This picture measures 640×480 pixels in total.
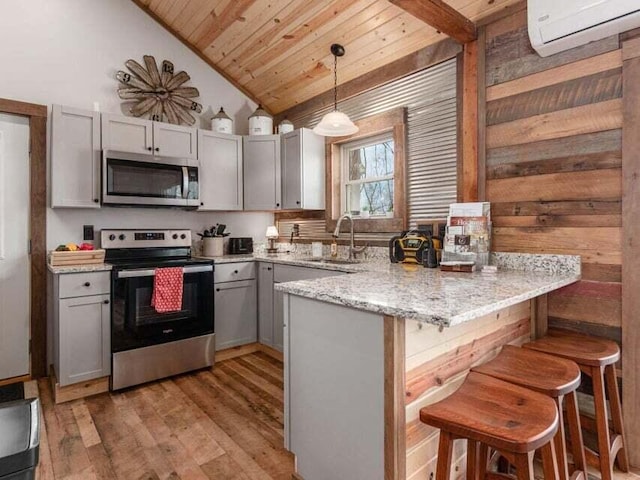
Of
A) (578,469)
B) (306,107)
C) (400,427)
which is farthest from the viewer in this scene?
(306,107)

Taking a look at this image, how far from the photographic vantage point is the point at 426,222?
282 centimetres

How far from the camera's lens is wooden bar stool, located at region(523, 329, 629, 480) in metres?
Result: 1.59

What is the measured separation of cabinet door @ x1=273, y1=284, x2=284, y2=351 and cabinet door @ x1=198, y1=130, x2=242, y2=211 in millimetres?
1069

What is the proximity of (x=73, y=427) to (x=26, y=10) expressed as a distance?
3.22 metres

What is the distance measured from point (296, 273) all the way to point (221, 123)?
1773mm

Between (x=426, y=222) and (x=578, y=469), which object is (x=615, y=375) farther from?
(x=426, y=222)

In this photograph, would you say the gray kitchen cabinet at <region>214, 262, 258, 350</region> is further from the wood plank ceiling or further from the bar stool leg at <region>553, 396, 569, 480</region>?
the bar stool leg at <region>553, 396, 569, 480</region>

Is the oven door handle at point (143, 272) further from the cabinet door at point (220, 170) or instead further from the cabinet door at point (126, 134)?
the cabinet door at point (126, 134)

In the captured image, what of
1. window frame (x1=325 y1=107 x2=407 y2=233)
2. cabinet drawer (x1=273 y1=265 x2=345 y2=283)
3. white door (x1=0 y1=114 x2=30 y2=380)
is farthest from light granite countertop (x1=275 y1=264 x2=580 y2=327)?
white door (x1=0 y1=114 x2=30 y2=380)

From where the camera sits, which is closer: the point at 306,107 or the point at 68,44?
the point at 68,44

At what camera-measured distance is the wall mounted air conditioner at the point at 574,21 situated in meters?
1.71

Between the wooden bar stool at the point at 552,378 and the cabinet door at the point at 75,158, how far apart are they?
120 inches

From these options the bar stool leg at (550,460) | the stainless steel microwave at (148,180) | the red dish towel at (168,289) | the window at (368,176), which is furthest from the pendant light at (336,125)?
the bar stool leg at (550,460)

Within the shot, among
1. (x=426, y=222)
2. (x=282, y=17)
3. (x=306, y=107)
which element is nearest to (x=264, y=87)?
(x=306, y=107)
